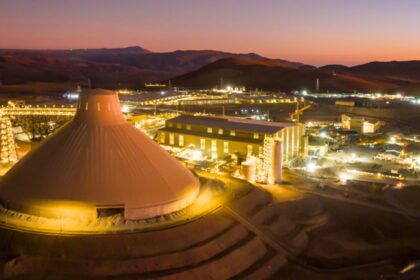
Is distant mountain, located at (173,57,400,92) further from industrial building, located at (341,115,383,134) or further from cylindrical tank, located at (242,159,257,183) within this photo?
cylindrical tank, located at (242,159,257,183)

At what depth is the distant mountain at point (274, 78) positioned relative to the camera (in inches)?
5655

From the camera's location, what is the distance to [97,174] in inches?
857

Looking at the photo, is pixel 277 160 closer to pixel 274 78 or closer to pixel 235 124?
pixel 235 124

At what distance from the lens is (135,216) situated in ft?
69.1

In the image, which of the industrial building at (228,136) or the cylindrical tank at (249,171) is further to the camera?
the industrial building at (228,136)

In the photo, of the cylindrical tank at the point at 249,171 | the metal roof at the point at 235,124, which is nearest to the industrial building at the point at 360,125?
the metal roof at the point at 235,124

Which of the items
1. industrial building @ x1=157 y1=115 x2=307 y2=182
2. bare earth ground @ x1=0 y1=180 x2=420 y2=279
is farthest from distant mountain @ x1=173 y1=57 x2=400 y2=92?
bare earth ground @ x1=0 y1=180 x2=420 y2=279

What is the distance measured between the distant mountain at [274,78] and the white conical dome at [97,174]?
398ft

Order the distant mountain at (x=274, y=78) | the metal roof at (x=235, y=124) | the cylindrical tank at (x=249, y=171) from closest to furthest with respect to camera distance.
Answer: the cylindrical tank at (x=249, y=171) → the metal roof at (x=235, y=124) → the distant mountain at (x=274, y=78)

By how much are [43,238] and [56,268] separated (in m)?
1.88

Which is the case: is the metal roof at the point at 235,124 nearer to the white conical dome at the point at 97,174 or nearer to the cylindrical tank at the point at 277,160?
the cylindrical tank at the point at 277,160

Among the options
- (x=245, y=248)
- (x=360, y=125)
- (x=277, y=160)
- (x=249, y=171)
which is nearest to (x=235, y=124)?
(x=277, y=160)

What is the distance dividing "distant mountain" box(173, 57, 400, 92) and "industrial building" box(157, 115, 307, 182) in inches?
3904

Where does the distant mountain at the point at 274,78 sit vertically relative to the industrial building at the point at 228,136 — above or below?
above
